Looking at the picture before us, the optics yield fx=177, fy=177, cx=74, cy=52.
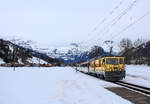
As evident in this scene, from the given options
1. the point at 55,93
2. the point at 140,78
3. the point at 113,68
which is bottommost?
the point at 140,78

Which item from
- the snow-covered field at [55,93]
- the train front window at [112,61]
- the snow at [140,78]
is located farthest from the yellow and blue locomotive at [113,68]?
the snow-covered field at [55,93]

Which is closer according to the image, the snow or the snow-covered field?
the snow-covered field

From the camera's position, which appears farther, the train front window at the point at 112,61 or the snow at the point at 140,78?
the train front window at the point at 112,61

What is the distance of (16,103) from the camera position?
852cm

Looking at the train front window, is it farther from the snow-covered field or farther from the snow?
the snow-covered field

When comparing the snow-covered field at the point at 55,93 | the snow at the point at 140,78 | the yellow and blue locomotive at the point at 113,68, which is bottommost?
the snow at the point at 140,78

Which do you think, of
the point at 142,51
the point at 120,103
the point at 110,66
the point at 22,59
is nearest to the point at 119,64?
the point at 110,66

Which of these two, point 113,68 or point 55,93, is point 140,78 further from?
point 55,93

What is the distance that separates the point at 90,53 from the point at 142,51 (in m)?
26.3

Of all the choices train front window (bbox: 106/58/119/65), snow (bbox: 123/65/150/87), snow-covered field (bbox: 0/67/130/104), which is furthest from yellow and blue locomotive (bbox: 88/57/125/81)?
snow-covered field (bbox: 0/67/130/104)

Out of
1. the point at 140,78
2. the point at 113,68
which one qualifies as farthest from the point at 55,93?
the point at 140,78

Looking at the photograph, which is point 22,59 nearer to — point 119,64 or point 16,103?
point 119,64

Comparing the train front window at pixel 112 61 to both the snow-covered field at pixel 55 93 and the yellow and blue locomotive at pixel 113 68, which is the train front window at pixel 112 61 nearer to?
the yellow and blue locomotive at pixel 113 68

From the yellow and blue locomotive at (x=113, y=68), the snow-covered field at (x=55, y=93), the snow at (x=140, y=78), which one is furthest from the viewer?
the yellow and blue locomotive at (x=113, y=68)
